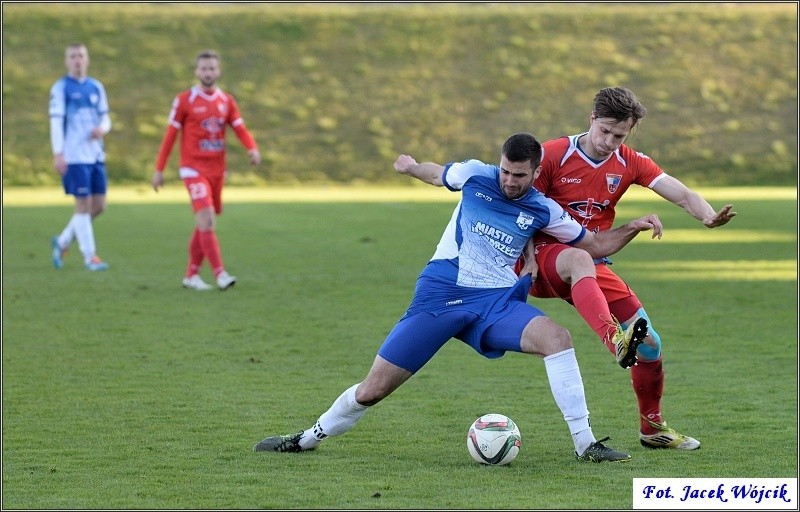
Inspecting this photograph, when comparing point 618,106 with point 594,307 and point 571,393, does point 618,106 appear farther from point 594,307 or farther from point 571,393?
point 571,393

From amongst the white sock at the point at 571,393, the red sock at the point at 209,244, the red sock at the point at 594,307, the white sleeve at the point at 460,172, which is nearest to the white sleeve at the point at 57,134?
the red sock at the point at 209,244

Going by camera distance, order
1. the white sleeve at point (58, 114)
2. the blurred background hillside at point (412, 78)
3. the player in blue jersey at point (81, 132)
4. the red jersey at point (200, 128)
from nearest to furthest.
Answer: the red jersey at point (200, 128)
the white sleeve at point (58, 114)
the player in blue jersey at point (81, 132)
the blurred background hillside at point (412, 78)

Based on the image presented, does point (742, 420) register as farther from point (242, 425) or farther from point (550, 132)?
point (550, 132)

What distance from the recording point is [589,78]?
4250cm

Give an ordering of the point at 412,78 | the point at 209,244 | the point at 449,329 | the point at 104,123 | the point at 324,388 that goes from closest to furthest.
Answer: the point at 449,329 → the point at 324,388 → the point at 209,244 → the point at 104,123 → the point at 412,78

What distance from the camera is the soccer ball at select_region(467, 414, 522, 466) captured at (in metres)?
6.17

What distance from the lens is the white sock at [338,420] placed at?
6.43m

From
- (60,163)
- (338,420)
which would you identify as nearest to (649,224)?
(338,420)

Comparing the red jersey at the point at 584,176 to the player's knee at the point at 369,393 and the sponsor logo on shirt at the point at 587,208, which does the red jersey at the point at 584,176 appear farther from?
the player's knee at the point at 369,393

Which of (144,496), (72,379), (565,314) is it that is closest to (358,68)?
(565,314)

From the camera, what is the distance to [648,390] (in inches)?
264

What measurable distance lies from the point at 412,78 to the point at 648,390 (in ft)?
121

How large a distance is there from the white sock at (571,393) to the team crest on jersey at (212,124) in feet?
25.3

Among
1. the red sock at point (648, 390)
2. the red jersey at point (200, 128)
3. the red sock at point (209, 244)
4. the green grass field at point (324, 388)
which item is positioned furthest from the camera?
the red jersey at point (200, 128)
